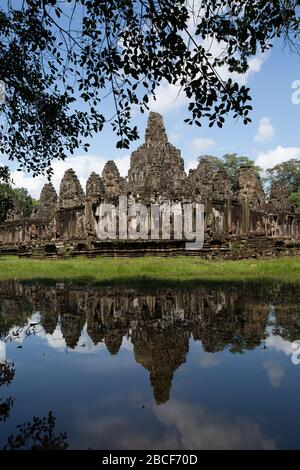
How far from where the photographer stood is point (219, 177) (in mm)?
35125

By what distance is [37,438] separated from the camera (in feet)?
7.35

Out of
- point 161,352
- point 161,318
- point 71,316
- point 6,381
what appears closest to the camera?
point 6,381

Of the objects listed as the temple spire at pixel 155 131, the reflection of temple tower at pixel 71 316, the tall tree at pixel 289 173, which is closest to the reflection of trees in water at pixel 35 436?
the reflection of temple tower at pixel 71 316

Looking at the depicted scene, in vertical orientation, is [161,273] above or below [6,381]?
above

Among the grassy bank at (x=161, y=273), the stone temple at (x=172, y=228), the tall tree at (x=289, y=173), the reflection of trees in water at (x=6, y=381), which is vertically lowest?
the reflection of trees in water at (x=6, y=381)

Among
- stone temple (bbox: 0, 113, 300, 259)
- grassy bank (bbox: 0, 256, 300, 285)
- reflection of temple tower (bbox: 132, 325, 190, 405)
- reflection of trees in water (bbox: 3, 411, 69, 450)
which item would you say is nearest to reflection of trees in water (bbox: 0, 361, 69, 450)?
reflection of trees in water (bbox: 3, 411, 69, 450)

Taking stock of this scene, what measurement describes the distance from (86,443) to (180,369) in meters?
1.38

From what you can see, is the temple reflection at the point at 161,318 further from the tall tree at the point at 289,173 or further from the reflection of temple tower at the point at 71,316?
the tall tree at the point at 289,173

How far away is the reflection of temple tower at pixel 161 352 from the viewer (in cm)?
306

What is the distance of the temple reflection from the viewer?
159 inches

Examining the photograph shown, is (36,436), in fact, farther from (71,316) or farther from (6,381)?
(71,316)

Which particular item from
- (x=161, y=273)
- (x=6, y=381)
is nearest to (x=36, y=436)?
(x=6, y=381)

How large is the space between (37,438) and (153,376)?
1.22m

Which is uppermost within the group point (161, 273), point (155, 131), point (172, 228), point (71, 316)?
point (155, 131)
